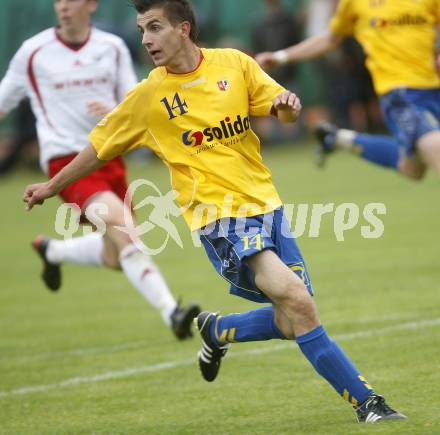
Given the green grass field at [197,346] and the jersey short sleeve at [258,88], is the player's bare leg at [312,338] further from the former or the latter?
the jersey short sleeve at [258,88]

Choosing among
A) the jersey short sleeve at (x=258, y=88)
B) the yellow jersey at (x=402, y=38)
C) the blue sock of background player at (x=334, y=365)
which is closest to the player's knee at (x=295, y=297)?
the blue sock of background player at (x=334, y=365)

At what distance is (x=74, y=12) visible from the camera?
849 centimetres

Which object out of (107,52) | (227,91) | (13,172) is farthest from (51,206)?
(227,91)

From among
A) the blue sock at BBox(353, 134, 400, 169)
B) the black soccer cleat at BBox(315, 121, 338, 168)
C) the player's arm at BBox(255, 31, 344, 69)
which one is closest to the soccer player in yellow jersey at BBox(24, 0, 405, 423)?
the player's arm at BBox(255, 31, 344, 69)

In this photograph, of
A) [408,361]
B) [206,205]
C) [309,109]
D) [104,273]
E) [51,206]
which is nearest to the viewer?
[206,205]

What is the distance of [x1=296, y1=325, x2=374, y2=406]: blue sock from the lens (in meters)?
5.42

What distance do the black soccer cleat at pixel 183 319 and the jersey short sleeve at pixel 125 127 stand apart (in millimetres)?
2312

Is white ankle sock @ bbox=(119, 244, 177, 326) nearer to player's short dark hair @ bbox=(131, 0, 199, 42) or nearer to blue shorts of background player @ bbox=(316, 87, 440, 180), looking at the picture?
blue shorts of background player @ bbox=(316, 87, 440, 180)

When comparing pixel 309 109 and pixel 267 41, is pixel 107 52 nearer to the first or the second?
pixel 267 41

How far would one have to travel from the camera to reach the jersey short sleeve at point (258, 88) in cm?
591

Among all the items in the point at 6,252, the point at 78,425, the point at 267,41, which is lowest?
the point at 267,41

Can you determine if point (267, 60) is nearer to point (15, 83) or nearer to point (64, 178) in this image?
point (15, 83)

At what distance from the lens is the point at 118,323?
9094mm

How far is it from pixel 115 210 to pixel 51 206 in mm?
9255
